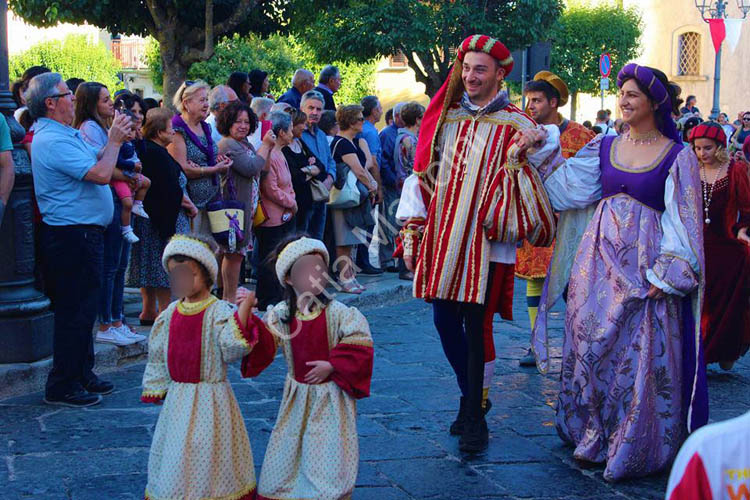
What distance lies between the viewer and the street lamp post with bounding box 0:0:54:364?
6.30m

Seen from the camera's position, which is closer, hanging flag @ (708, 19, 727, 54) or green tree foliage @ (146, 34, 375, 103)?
hanging flag @ (708, 19, 727, 54)

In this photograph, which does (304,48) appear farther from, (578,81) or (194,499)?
(194,499)

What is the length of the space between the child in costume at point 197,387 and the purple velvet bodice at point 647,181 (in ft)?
6.31

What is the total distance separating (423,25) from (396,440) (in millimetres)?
25308

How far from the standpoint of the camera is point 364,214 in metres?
10.4

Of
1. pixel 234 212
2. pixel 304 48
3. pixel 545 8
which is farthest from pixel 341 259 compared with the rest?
pixel 304 48

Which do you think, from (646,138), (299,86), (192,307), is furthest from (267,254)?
(192,307)

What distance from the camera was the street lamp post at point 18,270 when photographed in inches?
248

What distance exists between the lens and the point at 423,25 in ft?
96.6

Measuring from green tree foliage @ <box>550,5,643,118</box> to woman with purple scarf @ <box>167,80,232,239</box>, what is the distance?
2983 cm

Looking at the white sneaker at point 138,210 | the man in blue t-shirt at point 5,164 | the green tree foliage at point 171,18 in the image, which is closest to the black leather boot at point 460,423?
the man in blue t-shirt at point 5,164

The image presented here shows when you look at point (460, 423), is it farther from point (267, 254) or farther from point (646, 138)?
point (267, 254)

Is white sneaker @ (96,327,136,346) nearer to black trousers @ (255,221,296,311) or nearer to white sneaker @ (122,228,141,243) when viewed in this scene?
white sneaker @ (122,228,141,243)

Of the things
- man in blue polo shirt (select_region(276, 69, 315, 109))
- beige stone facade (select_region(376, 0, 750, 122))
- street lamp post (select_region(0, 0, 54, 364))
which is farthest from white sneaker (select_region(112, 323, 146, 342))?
beige stone facade (select_region(376, 0, 750, 122))
